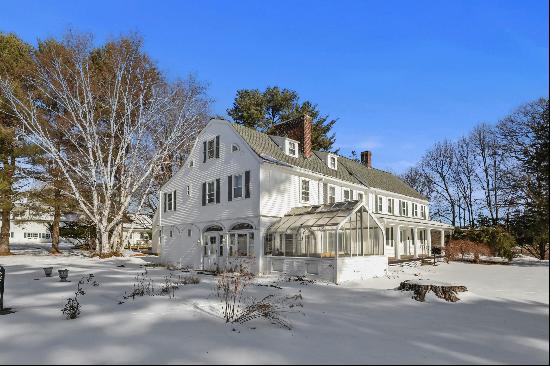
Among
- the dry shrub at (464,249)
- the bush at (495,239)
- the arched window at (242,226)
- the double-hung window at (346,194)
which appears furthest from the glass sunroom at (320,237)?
the bush at (495,239)

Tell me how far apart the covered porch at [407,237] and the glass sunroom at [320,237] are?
644 centimetres

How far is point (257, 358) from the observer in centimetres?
718

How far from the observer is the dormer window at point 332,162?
2842 centimetres

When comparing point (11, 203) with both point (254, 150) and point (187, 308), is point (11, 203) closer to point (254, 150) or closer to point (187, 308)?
point (254, 150)

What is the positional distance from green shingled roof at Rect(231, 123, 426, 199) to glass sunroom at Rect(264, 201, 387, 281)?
3.49 meters

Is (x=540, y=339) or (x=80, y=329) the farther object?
(x=80, y=329)

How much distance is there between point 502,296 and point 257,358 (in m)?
10.0

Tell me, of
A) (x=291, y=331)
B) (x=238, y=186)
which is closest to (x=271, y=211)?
(x=238, y=186)

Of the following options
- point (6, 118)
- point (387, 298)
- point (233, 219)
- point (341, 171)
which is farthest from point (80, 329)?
point (6, 118)

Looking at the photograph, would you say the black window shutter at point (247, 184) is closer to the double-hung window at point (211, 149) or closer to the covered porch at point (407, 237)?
the double-hung window at point (211, 149)

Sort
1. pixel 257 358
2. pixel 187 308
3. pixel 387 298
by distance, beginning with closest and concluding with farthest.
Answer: pixel 257 358, pixel 187 308, pixel 387 298

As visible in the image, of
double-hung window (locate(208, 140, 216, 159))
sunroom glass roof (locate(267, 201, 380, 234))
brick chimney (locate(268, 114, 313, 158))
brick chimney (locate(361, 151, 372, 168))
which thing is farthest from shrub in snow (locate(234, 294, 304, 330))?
brick chimney (locate(361, 151, 372, 168))

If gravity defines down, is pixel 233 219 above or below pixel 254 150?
below

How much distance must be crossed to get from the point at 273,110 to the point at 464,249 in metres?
30.2
